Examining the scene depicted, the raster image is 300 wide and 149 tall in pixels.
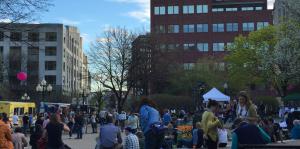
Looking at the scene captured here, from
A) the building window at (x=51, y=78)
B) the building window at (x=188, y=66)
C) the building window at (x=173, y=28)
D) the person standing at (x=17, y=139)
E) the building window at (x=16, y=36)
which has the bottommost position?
the person standing at (x=17, y=139)

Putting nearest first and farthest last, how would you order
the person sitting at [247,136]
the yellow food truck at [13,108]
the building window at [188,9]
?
the person sitting at [247,136] < the yellow food truck at [13,108] < the building window at [188,9]

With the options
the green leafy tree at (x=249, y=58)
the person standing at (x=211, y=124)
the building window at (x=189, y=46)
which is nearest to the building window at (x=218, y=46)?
the building window at (x=189, y=46)

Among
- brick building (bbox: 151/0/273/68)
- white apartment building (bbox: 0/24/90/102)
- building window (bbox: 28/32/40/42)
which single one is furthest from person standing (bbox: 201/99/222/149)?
brick building (bbox: 151/0/273/68)

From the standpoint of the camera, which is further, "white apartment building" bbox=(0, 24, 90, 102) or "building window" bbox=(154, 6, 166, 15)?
"building window" bbox=(154, 6, 166, 15)

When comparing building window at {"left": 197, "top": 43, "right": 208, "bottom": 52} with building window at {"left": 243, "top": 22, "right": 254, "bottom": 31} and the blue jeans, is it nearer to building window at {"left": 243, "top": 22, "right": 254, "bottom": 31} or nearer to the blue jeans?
building window at {"left": 243, "top": 22, "right": 254, "bottom": 31}

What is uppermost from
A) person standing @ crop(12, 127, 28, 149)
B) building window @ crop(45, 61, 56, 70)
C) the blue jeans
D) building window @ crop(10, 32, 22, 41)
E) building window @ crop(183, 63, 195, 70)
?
building window @ crop(45, 61, 56, 70)

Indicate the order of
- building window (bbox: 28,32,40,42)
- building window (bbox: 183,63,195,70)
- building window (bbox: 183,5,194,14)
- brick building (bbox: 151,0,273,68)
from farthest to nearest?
building window (bbox: 183,5,194,14) → brick building (bbox: 151,0,273,68) → building window (bbox: 183,63,195,70) → building window (bbox: 28,32,40,42)

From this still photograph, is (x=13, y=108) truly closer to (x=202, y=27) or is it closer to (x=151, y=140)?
(x=151, y=140)

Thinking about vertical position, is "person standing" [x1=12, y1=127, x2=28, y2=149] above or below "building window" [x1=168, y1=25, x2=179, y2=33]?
below

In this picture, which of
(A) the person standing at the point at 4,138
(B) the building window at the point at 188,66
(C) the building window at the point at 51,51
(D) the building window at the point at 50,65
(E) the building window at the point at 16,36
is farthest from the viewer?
(D) the building window at the point at 50,65

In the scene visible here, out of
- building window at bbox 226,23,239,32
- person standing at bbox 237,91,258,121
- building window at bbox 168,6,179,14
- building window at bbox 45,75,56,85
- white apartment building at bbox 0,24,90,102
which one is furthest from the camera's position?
building window at bbox 45,75,56,85

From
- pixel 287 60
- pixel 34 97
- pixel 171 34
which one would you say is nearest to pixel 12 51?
pixel 34 97

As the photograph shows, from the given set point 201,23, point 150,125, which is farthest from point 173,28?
point 150,125

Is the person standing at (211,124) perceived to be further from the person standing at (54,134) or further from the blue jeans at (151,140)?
the person standing at (54,134)
